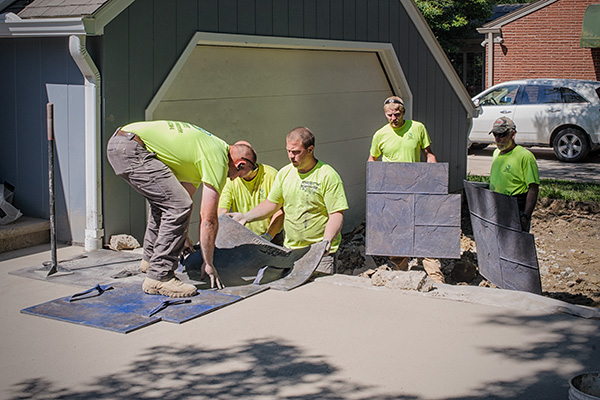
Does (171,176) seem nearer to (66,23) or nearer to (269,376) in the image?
(269,376)

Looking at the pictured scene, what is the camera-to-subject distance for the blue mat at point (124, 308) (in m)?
5.07

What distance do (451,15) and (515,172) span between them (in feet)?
69.7

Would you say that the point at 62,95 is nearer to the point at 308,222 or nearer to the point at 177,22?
the point at 177,22

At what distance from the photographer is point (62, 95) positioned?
7414 millimetres

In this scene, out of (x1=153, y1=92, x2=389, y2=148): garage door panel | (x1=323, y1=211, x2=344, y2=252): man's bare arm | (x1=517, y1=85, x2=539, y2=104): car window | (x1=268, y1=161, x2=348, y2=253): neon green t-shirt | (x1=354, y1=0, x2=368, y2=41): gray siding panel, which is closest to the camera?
(x1=323, y1=211, x2=344, y2=252): man's bare arm

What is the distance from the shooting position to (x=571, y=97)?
725 inches

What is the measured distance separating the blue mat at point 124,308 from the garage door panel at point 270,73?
3.05 meters

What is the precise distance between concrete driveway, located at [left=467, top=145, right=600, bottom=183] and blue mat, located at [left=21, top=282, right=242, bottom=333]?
453 inches

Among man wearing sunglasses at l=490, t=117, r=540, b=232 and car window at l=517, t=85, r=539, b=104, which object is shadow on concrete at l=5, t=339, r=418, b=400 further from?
car window at l=517, t=85, r=539, b=104

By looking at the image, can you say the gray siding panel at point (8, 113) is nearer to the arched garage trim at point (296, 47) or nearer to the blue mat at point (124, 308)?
the arched garage trim at point (296, 47)

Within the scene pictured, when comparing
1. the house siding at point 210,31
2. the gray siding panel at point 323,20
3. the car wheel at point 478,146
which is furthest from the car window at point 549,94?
the gray siding panel at point 323,20

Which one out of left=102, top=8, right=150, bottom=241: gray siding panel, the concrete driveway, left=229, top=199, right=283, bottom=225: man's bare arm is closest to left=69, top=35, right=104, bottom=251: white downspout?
left=102, top=8, right=150, bottom=241: gray siding panel

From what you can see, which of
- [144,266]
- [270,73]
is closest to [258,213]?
[144,266]

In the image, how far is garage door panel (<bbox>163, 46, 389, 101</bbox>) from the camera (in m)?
8.53
